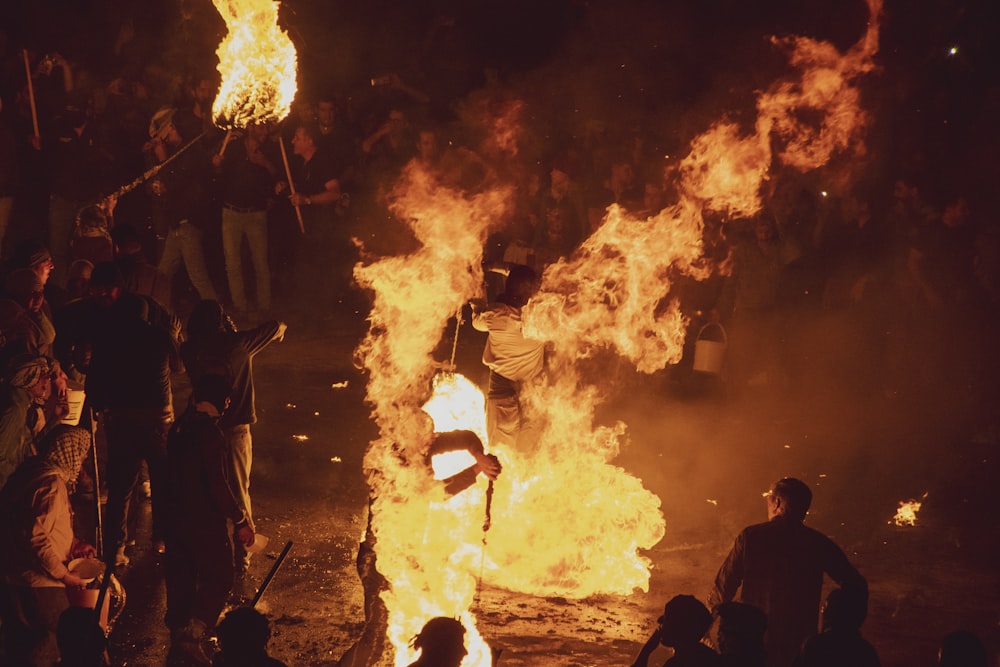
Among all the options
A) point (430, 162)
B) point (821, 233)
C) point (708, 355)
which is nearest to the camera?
point (708, 355)

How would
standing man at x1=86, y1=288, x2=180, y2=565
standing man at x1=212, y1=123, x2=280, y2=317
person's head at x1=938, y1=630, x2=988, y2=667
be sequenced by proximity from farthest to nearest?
standing man at x1=212, y1=123, x2=280, y2=317 → standing man at x1=86, y1=288, x2=180, y2=565 → person's head at x1=938, y1=630, x2=988, y2=667

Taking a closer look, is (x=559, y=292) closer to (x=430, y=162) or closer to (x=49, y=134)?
(x=430, y=162)

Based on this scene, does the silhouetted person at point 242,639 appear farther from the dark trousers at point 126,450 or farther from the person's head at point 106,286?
the person's head at point 106,286

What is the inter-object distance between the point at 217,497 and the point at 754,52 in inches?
515

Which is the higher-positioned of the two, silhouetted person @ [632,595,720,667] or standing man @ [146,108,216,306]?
standing man @ [146,108,216,306]

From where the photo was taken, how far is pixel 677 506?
31.2 feet

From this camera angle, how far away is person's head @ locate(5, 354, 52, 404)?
6645 mm

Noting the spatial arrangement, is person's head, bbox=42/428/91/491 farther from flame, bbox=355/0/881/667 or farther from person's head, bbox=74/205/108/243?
person's head, bbox=74/205/108/243

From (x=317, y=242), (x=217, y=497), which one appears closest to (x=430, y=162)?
(x=317, y=242)

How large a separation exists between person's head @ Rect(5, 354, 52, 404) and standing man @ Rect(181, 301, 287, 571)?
1.04 meters

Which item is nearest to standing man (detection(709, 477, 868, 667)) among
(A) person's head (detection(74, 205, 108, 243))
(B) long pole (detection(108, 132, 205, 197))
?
(A) person's head (detection(74, 205, 108, 243))

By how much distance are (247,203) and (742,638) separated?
1163 cm

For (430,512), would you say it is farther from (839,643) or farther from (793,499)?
(839,643)

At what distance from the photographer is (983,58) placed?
1371cm
